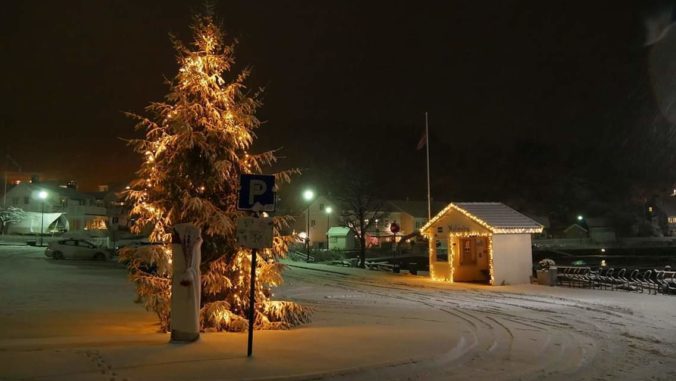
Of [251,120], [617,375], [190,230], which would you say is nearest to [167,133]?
[251,120]

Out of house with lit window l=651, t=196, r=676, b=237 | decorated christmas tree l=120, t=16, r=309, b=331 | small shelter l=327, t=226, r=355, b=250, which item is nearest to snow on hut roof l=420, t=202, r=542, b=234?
decorated christmas tree l=120, t=16, r=309, b=331

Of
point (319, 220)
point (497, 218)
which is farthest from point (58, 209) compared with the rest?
point (497, 218)

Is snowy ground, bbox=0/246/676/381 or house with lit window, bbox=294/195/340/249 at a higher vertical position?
house with lit window, bbox=294/195/340/249

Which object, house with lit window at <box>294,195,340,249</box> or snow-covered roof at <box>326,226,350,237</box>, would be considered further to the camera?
house with lit window at <box>294,195,340,249</box>

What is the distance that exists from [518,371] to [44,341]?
754cm

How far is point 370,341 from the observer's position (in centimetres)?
1106

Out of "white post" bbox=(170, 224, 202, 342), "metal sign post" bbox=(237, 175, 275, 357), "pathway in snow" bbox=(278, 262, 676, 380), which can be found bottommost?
"pathway in snow" bbox=(278, 262, 676, 380)

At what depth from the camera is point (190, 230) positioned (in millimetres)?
11000

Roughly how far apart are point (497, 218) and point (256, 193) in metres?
20.2

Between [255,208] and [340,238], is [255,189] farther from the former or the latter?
[340,238]

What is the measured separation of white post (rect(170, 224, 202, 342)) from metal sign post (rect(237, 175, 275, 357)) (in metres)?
1.42

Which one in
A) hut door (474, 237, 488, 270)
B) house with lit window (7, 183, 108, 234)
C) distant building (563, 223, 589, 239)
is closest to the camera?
hut door (474, 237, 488, 270)

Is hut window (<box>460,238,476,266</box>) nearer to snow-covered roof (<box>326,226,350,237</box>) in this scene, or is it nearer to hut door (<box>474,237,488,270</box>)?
hut door (<box>474,237,488,270</box>)

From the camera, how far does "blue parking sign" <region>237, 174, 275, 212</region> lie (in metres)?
9.59
